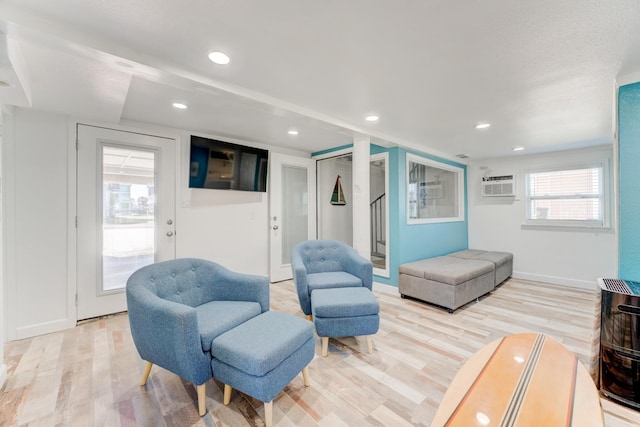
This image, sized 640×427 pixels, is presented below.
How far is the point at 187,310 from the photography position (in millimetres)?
1512

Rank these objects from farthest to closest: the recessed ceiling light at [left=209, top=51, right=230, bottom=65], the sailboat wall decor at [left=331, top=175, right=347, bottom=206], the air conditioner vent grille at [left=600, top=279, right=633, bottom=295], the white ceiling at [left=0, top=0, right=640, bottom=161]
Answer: the sailboat wall decor at [left=331, top=175, right=347, bottom=206] → the air conditioner vent grille at [left=600, top=279, right=633, bottom=295] → the recessed ceiling light at [left=209, top=51, right=230, bottom=65] → the white ceiling at [left=0, top=0, right=640, bottom=161]

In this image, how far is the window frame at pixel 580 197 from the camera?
397 cm

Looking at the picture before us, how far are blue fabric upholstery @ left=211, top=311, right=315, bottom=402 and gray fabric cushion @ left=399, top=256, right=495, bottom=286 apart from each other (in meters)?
2.11

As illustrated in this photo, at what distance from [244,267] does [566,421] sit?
3.65 m

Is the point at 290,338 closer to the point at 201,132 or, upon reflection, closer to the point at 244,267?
the point at 244,267

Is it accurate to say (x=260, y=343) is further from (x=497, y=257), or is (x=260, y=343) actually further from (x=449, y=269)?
(x=497, y=257)

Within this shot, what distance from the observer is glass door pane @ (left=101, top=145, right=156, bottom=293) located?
291cm

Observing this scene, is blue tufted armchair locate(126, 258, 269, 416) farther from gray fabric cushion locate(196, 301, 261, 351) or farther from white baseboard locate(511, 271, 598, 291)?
white baseboard locate(511, 271, 598, 291)

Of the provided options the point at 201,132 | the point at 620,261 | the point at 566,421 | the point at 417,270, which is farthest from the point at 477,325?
the point at 201,132

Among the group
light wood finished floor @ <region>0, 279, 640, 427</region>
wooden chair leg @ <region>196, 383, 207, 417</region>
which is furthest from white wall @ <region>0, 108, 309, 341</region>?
wooden chair leg @ <region>196, 383, 207, 417</region>

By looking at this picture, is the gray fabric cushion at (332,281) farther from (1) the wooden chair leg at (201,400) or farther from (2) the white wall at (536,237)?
(2) the white wall at (536,237)

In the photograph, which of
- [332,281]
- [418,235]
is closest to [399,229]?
[418,235]

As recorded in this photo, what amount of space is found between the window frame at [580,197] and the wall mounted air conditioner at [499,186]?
0.22 m

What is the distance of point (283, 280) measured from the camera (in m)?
4.45
